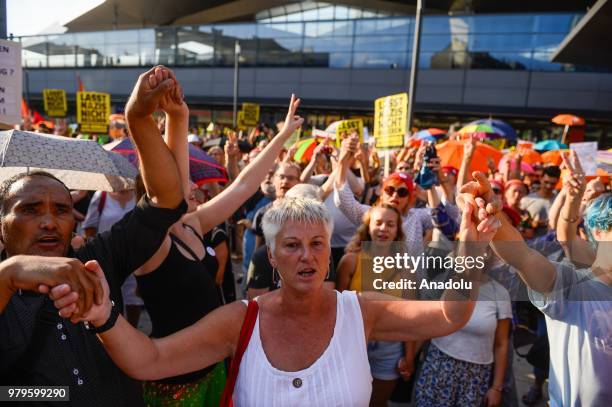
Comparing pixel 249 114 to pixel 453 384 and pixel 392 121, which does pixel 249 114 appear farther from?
pixel 453 384

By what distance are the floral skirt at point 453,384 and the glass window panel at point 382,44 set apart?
23.5m

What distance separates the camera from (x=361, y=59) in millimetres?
25266

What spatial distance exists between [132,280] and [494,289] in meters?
3.32

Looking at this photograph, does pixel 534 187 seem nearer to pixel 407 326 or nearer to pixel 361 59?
pixel 407 326

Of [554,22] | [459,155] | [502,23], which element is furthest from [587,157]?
[502,23]

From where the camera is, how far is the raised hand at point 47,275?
1141 millimetres

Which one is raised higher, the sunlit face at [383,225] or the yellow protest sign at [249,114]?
the yellow protest sign at [249,114]

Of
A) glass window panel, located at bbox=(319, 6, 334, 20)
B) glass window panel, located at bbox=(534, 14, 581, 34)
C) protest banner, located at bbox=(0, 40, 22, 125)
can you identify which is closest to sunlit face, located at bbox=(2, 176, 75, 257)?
protest banner, located at bbox=(0, 40, 22, 125)

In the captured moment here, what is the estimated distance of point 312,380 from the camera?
175 cm

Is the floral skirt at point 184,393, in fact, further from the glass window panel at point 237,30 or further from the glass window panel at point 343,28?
the glass window panel at point 237,30

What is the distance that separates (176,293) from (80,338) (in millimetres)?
748

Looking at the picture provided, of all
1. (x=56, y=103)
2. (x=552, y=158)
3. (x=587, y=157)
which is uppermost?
(x=56, y=103)

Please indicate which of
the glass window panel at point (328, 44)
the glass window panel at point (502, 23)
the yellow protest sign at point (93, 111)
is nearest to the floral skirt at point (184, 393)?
the yellow protest sign at point (93, 111)

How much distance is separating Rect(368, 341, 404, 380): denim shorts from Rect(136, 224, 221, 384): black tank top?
1.33m
